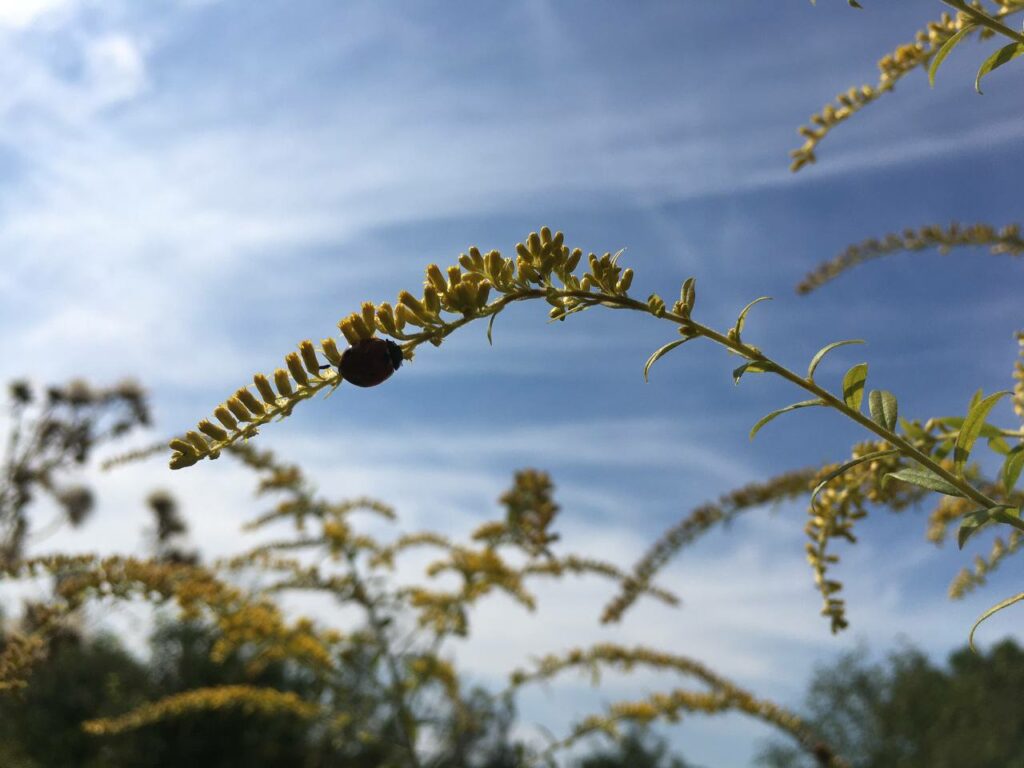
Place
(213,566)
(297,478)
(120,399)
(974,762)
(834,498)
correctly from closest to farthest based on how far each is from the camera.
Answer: (834,498), (213,566), (297,478), (120,399), (974,762)

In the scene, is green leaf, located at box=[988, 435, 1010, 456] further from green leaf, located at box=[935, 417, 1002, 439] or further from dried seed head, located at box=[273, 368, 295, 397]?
dried seed head, located at box=[273, 368, 295, 397]

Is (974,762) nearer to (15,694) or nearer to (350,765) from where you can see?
(350,765)

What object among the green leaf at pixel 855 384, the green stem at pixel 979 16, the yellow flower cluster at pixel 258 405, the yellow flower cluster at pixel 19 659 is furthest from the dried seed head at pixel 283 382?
the green stem at pixel 979 16

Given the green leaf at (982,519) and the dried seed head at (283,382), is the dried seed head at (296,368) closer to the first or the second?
the dried seed head at (283,382)

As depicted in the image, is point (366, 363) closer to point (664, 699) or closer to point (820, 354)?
point (820, 354)

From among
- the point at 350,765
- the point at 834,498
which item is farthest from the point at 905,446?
the point at 350,765

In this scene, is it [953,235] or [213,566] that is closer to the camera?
[953,235]
